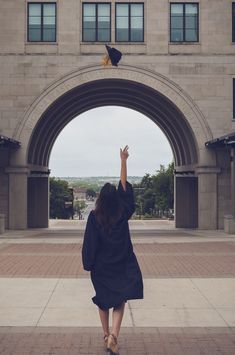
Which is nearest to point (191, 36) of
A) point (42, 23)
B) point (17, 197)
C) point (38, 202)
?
point (42, 23)

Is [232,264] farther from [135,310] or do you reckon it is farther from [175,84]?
[175,84]

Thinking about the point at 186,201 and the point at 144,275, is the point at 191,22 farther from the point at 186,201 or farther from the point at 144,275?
the point at 144,275

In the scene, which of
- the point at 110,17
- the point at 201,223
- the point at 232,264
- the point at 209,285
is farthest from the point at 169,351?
the point at 110,17

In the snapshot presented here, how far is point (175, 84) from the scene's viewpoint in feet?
90.9

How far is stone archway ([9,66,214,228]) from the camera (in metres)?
27.5

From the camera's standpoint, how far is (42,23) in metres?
28.0

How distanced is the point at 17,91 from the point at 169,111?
8.25 meters

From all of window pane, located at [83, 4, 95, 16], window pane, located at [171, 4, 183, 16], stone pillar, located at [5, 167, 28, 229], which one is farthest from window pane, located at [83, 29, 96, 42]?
stone pillar, located at [5, 167, 28, 229]

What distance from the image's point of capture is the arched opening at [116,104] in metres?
29.2

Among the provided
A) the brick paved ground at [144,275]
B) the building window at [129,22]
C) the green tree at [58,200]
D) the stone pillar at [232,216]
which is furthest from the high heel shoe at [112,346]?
the green tree at [58,200]

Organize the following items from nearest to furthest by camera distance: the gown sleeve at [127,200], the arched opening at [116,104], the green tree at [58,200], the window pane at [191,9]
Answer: the gown sleeve at [127,200], the window pane at [191,9], the arched opening at [116,104], the green tree at [58,200]

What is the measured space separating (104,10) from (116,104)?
382 inches

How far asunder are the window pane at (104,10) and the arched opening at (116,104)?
3400mm

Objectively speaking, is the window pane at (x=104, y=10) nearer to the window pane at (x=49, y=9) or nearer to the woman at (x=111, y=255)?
the window pane at (x=49, y=9)
